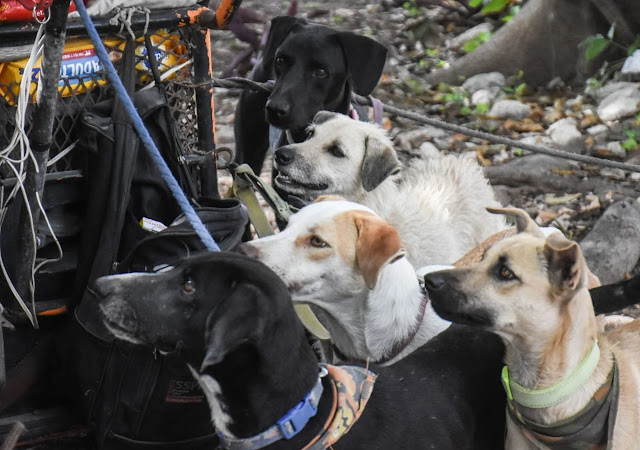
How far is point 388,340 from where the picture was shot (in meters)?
3.47

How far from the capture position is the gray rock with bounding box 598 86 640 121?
716cm

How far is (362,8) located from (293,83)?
598cm

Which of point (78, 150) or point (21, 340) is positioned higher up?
point (78, 150)

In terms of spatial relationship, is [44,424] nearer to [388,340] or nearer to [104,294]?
[104,294]

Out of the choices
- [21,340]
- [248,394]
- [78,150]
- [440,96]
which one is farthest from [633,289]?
[440,96]

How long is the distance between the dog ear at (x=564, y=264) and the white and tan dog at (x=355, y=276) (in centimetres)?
59

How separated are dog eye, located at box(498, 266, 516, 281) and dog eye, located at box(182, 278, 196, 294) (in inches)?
41.0

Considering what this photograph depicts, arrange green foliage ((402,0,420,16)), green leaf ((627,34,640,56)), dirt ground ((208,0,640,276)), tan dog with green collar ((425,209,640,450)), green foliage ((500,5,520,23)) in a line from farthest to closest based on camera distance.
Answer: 1. green foliage ((402,0,420,16))
2. green foliage ((500,5,520,23))
3. green leaf ((627,34,640,56))
4. dirt ground ((208,0,640,276))
5. tan dog with green collar ((425,209,640,450))

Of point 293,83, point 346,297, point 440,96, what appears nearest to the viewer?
point 346,297

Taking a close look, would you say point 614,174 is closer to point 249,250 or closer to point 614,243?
point 614,243

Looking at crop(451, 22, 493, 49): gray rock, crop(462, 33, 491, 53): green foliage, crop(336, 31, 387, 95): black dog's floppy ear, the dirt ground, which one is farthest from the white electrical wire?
crop(451, 22, 493, 49): gray rock

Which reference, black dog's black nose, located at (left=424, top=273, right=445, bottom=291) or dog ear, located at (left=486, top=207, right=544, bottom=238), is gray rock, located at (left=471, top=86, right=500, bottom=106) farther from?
black dog's black nose, located at (left=424, top=273, right=445, bottom=291)

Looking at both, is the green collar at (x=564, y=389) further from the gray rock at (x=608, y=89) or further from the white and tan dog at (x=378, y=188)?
the gray rock at (x=608, y=89)

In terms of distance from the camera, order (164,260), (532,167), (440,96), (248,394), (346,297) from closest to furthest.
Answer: (248,394) → (164,260) → (346,297) → (532,167) → (440,96)
